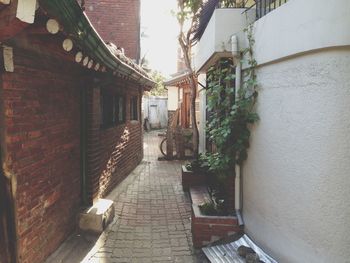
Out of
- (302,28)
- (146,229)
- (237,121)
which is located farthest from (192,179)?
(302,28)

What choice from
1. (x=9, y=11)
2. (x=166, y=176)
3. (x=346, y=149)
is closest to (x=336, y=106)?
(x=346, y=149)

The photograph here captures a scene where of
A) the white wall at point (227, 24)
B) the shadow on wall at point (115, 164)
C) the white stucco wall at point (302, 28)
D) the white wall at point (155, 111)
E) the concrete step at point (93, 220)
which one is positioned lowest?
the concrete step at point (93, 220)

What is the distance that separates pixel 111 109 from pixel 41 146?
355 centimetres

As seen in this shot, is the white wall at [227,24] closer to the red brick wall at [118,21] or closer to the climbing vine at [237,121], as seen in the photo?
the climbing vine at [237,121]

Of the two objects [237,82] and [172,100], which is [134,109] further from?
[172,100]

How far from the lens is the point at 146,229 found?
17.7ft

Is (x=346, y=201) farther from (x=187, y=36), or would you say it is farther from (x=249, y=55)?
(x=187, y=36)

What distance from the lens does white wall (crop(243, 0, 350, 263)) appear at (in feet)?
9.15

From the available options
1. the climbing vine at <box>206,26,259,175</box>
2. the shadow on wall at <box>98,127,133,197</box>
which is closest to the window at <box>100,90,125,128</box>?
the shadow on wall at <box>98,127,133,197</box>

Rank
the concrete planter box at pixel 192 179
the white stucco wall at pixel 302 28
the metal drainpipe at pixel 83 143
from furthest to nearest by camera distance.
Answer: the concrete planter box at pixel 192 179 → the metal drainpipe at pixel 83 143 → the white stucco wall at pixel 302 28

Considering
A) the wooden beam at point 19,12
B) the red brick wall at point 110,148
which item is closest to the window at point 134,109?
the red brick wall at point 110,148

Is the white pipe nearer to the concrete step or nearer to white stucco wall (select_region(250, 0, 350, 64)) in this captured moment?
white stucco wall (select_region(250, 0, 350, 64))

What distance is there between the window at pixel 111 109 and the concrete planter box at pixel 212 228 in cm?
301

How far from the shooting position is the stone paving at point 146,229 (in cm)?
445
